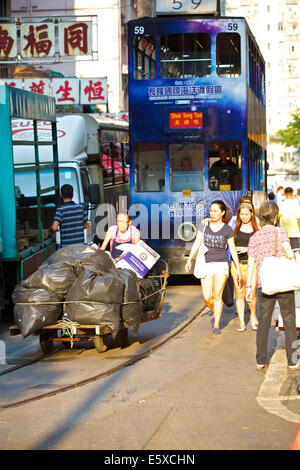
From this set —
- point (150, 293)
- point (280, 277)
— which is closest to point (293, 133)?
point (150, 293)

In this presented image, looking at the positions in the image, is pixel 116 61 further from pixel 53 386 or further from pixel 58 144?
pixel 53 386

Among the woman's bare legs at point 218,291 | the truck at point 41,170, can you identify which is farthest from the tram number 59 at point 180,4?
the woman's bare legs at point 218,291

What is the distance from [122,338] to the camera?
10.5 metres

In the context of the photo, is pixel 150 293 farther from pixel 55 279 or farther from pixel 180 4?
pixel 180 4

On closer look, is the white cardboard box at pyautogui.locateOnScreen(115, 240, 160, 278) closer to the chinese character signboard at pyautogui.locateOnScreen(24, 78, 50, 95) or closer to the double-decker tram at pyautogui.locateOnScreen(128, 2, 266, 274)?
the double-decker tram at pyautogui.locateOnScreen(128, 2, 266, 274)

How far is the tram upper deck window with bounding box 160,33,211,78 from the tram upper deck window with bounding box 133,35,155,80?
182mm

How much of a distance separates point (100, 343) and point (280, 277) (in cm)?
242

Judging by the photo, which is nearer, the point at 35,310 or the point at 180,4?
the point at 35,310

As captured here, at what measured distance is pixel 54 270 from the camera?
9.95 meters

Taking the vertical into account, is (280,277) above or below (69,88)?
below

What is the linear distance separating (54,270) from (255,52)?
10377 mm

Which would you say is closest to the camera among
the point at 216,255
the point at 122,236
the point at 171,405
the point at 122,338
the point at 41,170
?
the point at 171,405

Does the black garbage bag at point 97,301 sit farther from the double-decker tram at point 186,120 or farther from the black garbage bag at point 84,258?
the double-decker tram at point 186,120
